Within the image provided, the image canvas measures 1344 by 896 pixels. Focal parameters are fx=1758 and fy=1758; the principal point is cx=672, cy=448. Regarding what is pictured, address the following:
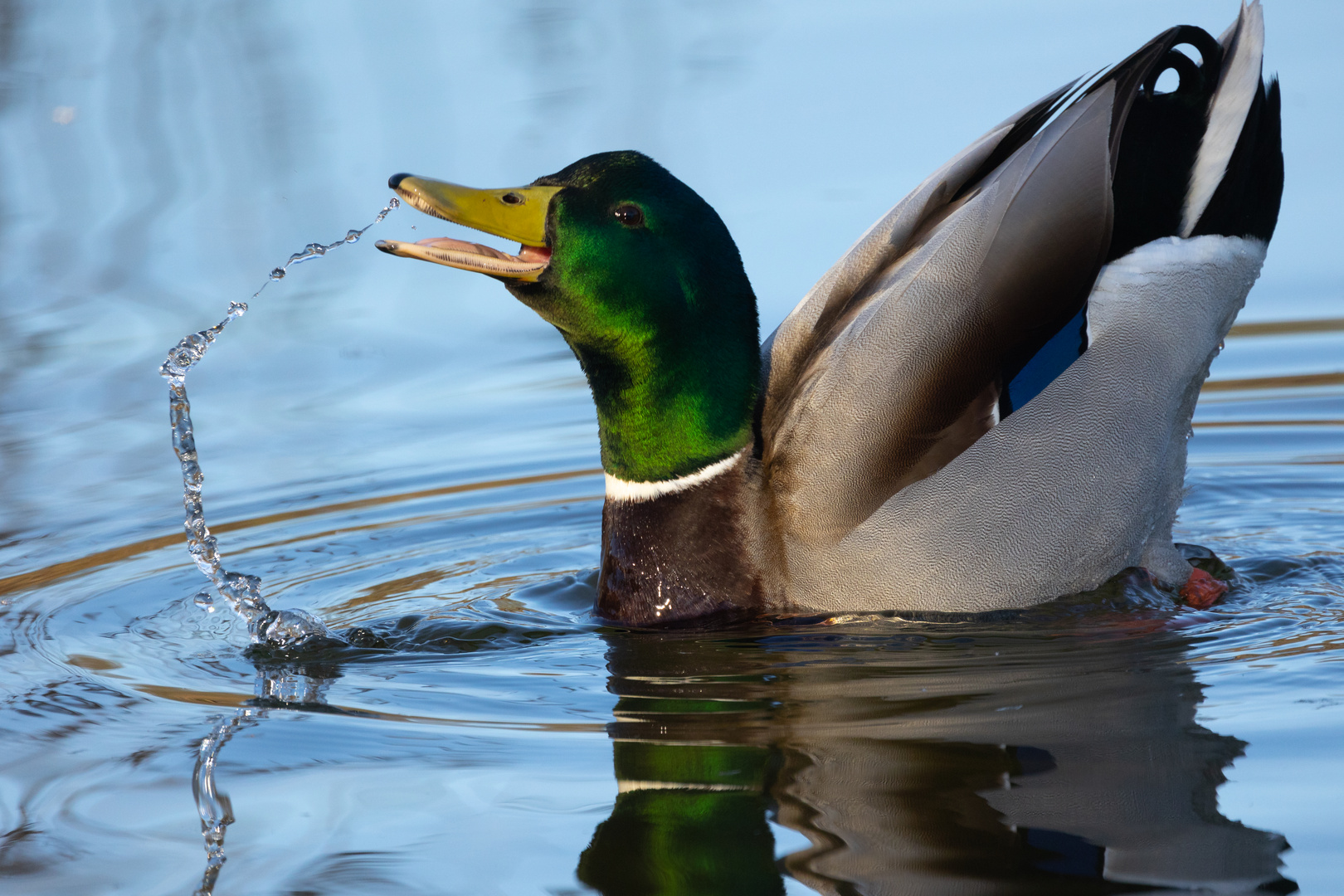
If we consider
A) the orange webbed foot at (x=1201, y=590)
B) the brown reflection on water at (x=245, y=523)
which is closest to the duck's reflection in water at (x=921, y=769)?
the orange webbed foot at (x=1201, y=590)

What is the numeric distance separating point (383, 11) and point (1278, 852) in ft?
28.6

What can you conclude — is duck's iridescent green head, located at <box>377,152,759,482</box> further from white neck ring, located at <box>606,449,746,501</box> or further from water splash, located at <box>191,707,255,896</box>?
water splash, located at <box>191,707,255,896</box>

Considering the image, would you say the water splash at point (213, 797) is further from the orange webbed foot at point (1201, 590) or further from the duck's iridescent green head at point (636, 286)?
the orange webbed foot at point (1201, 590)

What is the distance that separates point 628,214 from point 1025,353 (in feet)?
3.50

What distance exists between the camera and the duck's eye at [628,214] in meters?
4.50

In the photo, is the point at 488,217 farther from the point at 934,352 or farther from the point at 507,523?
the point at 507,523

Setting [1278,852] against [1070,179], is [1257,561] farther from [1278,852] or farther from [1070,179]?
[1278,852]

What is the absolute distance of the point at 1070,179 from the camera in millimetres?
4352

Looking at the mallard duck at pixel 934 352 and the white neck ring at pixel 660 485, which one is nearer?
the mallard duck at pixel 934 352

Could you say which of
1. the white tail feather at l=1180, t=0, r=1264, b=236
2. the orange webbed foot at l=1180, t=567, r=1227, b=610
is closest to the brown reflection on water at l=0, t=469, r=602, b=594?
the orange webbed foot at l=1180, t=567, r=1227, b=610

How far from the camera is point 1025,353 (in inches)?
174

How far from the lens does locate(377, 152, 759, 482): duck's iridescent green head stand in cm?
444

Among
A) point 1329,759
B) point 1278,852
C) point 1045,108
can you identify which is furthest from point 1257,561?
point 1278,852

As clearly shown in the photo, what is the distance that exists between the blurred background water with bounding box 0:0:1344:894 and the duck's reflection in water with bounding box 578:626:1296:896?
1 cm
